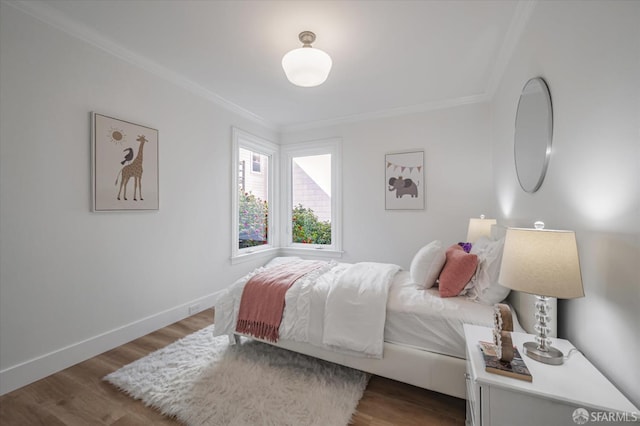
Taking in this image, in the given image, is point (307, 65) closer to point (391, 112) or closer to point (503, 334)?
point (503, 334)

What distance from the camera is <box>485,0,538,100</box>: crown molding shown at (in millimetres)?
1872

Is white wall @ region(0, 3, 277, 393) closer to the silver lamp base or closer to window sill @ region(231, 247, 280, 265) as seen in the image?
window sill @ region(231, 247, 280, 265)

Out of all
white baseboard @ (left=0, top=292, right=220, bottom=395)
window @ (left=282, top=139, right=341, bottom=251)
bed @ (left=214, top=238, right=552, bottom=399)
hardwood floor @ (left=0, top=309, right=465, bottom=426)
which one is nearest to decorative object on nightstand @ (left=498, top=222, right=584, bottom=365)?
bed @ (left=214, top=238, right=552, bottom=399)

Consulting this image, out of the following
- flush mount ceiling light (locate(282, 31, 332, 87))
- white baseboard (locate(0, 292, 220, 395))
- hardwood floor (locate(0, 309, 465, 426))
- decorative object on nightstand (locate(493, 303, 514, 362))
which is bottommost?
hardwood floor (locate(0, 309, 465, 426))

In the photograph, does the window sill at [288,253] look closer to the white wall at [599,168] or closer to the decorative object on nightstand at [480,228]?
the decorative object on nightstand at [480,228]

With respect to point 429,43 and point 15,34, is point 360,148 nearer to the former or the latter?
point 429,43

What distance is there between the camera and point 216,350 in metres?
2.36

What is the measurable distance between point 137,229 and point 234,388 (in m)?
1.77

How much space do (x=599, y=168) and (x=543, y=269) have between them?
19.8 inches

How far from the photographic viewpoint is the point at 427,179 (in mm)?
3734

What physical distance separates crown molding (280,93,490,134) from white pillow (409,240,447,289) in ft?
7.64

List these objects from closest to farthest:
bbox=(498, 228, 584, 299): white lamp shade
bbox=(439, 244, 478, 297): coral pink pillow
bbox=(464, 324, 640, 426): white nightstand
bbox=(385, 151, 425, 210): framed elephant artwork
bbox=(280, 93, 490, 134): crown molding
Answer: bbox=(464, 324, 640, 426): white nightstand < bbox=(498, 228, 584, 299): white lamp shade < bbox=(439, 244, 478, 297): coral pink pillow < bbox=(280, 93, 490, 134): crown molding < bbox=(385, 151, 425, 210): framed elephant artwork

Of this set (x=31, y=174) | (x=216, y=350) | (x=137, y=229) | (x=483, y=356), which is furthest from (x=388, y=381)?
(x=31, y=174)

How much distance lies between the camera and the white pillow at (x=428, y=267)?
82.9 inches
